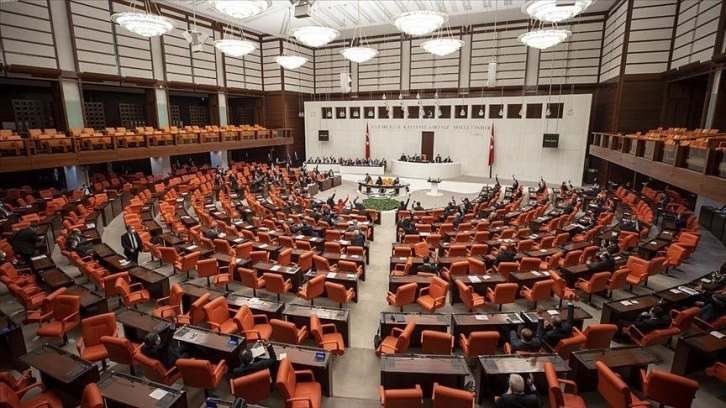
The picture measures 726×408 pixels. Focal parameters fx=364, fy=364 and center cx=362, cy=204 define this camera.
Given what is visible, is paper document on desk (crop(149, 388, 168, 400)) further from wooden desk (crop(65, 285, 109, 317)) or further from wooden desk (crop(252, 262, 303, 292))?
wooden desk (crop(252, 262, 303, 292))

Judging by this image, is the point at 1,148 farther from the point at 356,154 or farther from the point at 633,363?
the point at 356,154

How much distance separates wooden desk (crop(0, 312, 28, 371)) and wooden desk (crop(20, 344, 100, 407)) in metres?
1.17

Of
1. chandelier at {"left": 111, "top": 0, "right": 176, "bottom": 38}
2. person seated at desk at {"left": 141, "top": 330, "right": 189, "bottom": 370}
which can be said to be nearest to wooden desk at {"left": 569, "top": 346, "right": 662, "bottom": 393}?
person seated at desk at {"left": 141, "top": 330, "right": 189, "bottom": 370}

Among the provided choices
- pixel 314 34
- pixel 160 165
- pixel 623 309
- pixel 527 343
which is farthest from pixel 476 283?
pixel 160 165

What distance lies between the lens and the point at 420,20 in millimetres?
10570

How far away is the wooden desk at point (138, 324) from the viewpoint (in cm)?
586

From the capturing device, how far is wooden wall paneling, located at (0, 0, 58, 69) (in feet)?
51.2

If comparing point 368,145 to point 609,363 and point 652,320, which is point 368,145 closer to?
point 652,320

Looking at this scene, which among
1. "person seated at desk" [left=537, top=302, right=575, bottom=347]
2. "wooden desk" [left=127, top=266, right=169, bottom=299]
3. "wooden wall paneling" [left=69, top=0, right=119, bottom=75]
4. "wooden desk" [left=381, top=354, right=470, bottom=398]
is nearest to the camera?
"wooden desk" [left=381, top=354, right=470, bottom=398]

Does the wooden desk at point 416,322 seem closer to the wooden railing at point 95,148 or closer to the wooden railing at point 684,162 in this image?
the wooden railing at point 684,162

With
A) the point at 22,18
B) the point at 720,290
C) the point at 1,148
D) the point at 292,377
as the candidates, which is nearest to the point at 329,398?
the point at 292,377

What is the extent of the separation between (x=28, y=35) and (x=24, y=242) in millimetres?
12739

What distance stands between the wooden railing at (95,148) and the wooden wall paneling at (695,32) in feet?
80.1

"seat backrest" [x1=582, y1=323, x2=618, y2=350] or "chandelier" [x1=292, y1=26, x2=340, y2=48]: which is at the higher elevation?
"chandelier" [x1=292, y1=26, x2=340, y2=48]
